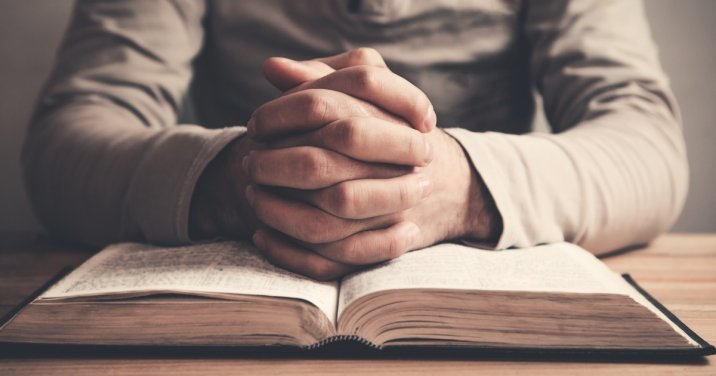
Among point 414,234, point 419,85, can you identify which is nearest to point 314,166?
point 414,234

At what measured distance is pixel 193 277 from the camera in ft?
1.77

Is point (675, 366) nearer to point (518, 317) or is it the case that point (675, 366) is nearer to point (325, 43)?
point (518, 317)

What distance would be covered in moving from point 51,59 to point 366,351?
134 cm

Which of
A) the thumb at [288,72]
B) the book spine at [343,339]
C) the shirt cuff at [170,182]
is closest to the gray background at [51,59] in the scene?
the shirt cuff at [170,182]

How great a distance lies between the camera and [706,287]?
27.2 inches

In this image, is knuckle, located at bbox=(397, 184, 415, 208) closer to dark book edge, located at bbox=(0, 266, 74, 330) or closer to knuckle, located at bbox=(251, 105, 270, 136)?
knuckle, located at bbox=(251, 105, 270, 136)

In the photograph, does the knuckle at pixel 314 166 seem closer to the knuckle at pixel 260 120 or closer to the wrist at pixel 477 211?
the knuckle at pixel 260 120

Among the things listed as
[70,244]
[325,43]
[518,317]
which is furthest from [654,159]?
[70,244]

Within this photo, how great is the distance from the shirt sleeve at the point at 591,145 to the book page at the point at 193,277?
27cm

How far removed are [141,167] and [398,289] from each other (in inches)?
16.0

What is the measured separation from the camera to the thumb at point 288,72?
0.67 meters

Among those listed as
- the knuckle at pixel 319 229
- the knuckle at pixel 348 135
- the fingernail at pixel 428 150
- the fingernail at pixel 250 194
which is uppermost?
the knuckle at pixel 348 135

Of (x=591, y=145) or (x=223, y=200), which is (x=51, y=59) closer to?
(x=223, y=200)

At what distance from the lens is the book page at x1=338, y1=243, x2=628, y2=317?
20.4 inches
